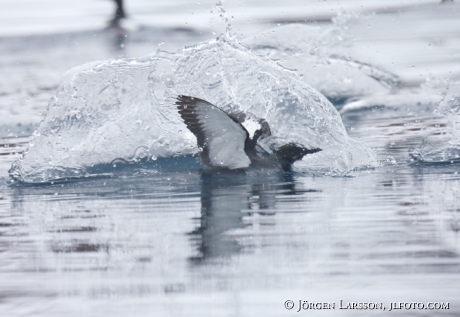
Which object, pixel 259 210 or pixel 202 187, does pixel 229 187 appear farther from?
pixel 259 210

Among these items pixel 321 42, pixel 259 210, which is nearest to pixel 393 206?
pixel 259 210

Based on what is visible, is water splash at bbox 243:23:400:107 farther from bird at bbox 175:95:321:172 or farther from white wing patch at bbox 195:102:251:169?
white wing patch at bbox 195:102:251:169

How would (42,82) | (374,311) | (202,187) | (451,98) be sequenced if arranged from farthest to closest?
(42,82) → (451,98) → (202,187) → (374,311)

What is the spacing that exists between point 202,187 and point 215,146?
55 centimetres

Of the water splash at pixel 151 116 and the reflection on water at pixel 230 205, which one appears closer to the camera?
the reflection on water at pixel 230 205

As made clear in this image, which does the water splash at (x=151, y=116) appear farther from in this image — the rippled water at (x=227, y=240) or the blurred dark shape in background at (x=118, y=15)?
the blurred dark shape in background at (x=118, y=15)

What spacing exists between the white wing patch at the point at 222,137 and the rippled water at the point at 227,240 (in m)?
0.18

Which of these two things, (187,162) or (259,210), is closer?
(259,210)

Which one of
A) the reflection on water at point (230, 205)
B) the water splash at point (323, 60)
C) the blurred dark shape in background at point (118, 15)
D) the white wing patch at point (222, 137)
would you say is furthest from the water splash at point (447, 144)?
the blurred dark shape in background at point (118, 15)

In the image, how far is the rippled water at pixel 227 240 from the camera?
4188 mm

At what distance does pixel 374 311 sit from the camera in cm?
395

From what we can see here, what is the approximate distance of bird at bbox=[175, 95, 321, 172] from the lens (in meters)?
7.17

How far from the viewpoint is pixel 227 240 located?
17.2ft

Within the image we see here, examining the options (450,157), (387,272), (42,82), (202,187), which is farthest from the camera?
(42,82)
